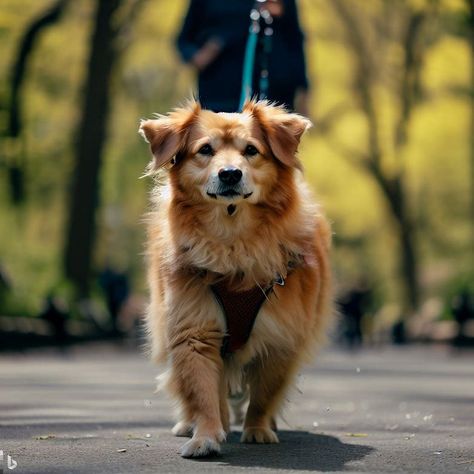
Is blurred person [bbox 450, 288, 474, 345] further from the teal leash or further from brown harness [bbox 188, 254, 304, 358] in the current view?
brown harness [bbox 188, 254, 304, 358]

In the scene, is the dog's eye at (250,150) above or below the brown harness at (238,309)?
above

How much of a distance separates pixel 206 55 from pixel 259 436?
9.06 feet

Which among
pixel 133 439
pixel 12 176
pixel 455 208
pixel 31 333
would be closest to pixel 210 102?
pixel 133 439

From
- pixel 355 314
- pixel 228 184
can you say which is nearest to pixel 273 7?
pixel 228 184

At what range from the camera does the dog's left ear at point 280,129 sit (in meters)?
6.72

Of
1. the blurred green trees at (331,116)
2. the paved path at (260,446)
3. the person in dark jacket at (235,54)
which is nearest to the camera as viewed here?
the paved path at (260,446)

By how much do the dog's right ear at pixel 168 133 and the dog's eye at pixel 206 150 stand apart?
0.11m

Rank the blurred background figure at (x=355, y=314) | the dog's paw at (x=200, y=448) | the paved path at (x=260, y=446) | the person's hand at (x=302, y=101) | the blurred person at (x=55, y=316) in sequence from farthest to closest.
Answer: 1. the blurred background figure at (x=355, y=314)
2. the blurred person at (x=55, y=316)
3. the person's hand at (x=302, y=101)
4. the dog's paw at (x=200, y=448)
5. the paved path at (x=260, y=446)

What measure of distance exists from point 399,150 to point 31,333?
685 inches

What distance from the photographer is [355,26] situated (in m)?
36.3

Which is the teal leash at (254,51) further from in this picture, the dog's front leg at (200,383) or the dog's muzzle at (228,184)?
the dog's front leg at (200,383)

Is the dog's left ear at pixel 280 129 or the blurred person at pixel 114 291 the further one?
the blurred person at pixel 114 291

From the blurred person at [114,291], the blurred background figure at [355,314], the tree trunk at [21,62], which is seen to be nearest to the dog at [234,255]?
the blurred person at [114,291]

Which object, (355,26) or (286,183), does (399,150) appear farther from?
(286,183)
